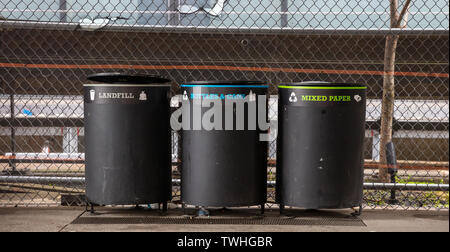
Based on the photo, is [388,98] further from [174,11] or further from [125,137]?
[125,137]

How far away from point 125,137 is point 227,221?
1118 millimetres

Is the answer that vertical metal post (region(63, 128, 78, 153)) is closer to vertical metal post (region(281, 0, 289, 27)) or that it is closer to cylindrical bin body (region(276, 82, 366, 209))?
vertical metal post (region(281, 0, 289, 27))

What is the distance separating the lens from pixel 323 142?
425cm

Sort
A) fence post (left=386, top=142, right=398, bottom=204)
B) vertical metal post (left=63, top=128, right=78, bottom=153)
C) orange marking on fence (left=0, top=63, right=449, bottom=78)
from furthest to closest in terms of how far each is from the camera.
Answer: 1. vertical metal post (left=63, top=128, right=78, bottom=153)
2. orange marking on fence (left=0, top=63, right=449, bottom=78)
3. fence post (left=386, top=142, right=398, bottom=204)

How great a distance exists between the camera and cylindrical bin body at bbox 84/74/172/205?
427cm

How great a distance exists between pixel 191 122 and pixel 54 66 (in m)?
5.18

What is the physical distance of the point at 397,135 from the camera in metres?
9.27

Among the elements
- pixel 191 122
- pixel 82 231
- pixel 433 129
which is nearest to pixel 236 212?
pixel 191 122

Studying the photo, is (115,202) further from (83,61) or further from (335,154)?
(83,61)

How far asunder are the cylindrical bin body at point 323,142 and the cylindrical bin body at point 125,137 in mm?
1092

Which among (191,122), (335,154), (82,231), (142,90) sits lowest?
(82,231)

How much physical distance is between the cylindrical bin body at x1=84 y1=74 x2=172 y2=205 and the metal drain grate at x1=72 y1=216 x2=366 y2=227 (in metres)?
0.16

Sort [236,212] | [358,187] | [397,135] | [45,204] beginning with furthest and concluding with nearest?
1. [397,135]
2. [45,204]
3. [236,212]
4. [358,187]

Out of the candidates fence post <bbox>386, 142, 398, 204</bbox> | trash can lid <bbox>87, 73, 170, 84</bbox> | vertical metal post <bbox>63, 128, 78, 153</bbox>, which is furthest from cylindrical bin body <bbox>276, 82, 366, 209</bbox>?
vertical metal post <bbox>63, 128, 78, 153</bbox>
